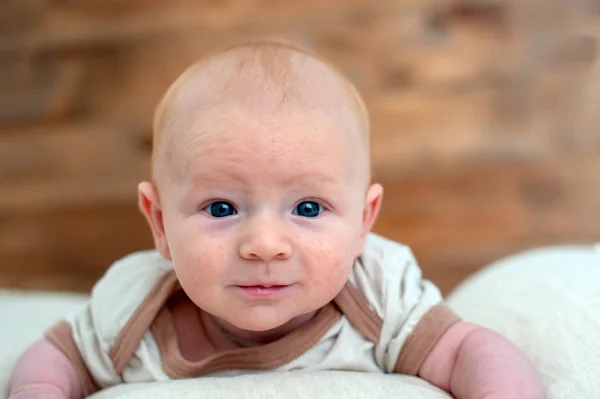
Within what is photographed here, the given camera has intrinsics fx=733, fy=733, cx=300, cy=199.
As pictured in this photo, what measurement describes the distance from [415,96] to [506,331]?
1.02m

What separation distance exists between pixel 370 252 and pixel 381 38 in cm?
105

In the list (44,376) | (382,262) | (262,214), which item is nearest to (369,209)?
(382,262)

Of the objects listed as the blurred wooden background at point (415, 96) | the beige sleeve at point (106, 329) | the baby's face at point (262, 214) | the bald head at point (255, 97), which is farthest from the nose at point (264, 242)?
→ the blurred wooden background at point (415, 96)

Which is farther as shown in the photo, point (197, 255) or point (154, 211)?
point (154, 211)

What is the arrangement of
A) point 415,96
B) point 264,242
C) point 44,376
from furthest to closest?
point 415,96, point 44,376, point 264,242

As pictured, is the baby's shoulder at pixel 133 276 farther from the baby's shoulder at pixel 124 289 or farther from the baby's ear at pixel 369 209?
the baby's ear at pixel 369 209

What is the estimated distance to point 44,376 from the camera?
2.88ft

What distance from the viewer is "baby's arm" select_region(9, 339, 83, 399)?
33.6 inches

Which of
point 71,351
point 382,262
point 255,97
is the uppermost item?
point 255,97

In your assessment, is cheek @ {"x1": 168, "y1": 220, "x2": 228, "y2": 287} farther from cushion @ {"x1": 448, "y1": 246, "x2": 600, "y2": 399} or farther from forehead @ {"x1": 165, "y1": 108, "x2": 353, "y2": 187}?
cushion @ {"x1": 448, "y1": 246, "x2": 600, "y2": 399}

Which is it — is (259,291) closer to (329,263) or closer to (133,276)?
(329,263)

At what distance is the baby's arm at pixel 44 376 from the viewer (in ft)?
2.80

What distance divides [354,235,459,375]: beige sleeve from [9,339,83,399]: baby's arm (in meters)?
0.38

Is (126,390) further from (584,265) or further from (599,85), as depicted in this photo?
(599,85)
